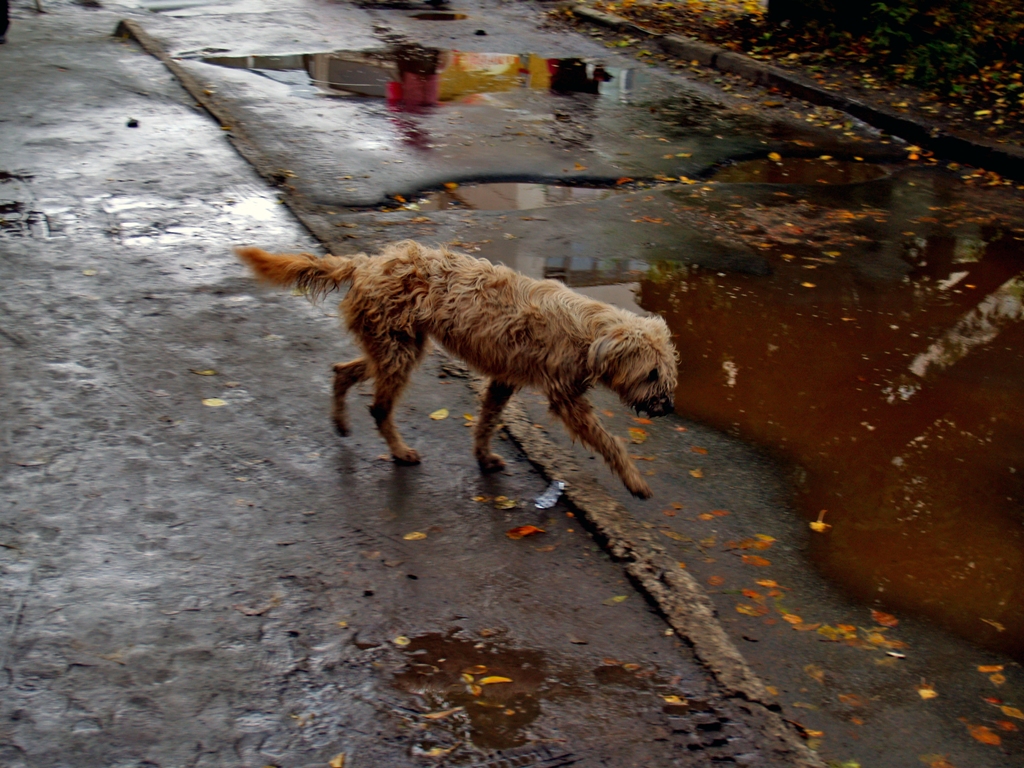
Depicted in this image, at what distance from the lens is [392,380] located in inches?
198

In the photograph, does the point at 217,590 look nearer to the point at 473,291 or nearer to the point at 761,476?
the point at 473,291

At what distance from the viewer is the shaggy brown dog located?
4734mm

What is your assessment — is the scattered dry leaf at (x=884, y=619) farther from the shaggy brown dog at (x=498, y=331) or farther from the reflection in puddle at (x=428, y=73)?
the reflection in puddle at (x=428, y=73)

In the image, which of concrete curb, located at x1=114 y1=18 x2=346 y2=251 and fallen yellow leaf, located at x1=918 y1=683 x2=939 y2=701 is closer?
fallen yellow leaf, located at x1=918 y1=683 x2=939 y2=701

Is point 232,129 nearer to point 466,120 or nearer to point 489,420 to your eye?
point 466,120

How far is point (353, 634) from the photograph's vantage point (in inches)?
156

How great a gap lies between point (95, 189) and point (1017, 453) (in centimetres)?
738

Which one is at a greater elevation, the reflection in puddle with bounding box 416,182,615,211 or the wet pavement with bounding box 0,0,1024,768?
the reflection in puddle with bounding box 416,182,615,211

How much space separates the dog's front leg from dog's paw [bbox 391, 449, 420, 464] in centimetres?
85

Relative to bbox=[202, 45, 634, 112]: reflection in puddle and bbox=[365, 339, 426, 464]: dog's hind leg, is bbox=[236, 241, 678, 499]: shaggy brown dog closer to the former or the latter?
bbox=[365, 339, 426, 464]: dog's hind leg

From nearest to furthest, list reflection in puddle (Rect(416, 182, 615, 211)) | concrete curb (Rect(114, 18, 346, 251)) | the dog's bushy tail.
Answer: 1. the dog's bushy tail
2. concrete curb (Rect(114, 18, 346, 251))
3. reflection in puddle (Rect(416, 182, 615, 211))

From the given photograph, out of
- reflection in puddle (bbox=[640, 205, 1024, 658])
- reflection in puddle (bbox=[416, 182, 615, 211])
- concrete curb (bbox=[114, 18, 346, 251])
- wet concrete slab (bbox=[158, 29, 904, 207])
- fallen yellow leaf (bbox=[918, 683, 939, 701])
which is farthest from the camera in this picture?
wet concrete slab (bbox=[158, 29, 904, 207])

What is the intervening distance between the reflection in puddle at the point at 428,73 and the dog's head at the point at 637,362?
7781 millimetres

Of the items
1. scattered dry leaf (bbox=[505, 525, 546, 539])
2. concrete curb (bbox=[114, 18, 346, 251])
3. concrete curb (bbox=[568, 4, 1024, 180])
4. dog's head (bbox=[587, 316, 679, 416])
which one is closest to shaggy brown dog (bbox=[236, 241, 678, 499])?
dog's head (bbox=[587, 316, 679, 416])
